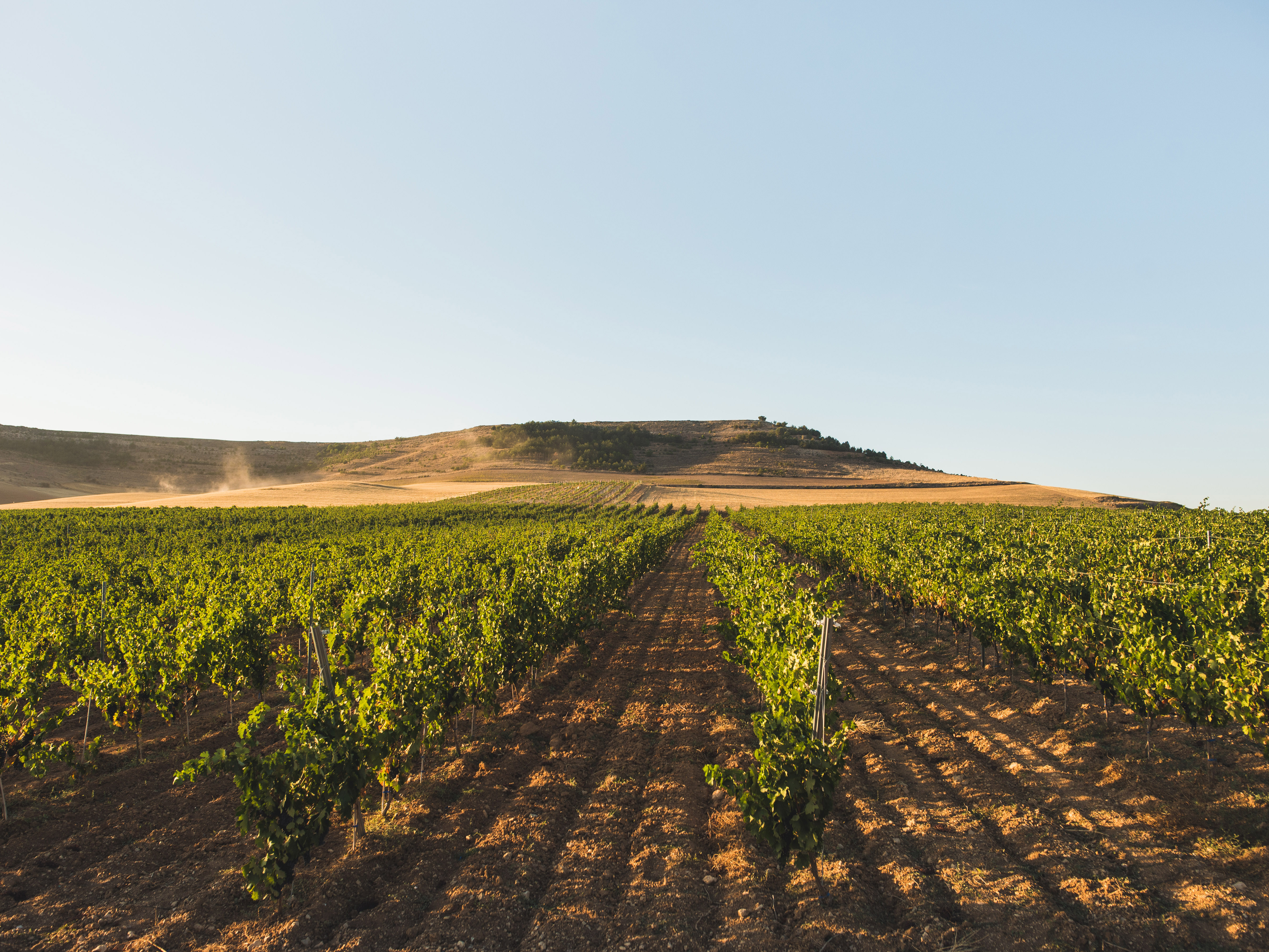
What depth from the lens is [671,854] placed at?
221 inches

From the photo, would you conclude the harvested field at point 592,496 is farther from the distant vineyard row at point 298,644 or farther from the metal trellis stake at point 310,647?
the metal trellis stake at point 310,647

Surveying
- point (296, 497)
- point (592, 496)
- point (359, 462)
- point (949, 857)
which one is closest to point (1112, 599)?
point (949, 857)

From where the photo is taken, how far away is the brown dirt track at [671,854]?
15.2 feet

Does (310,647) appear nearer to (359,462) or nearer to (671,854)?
(671,854)

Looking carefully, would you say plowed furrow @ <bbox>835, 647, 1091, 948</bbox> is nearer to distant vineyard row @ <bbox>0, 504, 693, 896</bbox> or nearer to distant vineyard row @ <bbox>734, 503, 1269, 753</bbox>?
distant vineyard row @ <bbox>734, 503, 1269, 753</bbox>

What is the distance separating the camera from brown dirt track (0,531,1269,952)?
4633 millimetres

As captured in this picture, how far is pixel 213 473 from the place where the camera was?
9456 centimetres

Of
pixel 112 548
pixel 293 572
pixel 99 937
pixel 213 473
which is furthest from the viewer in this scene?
pixel 213 473

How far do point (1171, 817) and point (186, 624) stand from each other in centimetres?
1253

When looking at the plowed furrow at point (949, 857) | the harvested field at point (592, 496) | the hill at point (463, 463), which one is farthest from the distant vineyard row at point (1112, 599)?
the hill at point (463, 463)

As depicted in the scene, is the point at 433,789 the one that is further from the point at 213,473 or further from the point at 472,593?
the point at 213,473

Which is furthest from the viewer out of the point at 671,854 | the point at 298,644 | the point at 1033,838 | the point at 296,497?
the point at 296,497

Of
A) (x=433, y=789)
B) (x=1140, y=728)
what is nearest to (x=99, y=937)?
(x=433, y=789)

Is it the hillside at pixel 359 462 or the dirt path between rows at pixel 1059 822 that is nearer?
the dirt path between rows at pixel 1059 822
